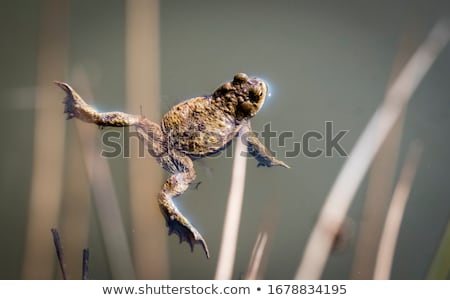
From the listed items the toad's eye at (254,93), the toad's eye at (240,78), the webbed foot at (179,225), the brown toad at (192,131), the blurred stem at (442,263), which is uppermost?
the toad's eye at (240,78)

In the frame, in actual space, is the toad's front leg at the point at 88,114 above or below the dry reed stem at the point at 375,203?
above

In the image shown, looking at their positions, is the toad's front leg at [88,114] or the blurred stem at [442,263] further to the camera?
the toad's front leg at [88,114]

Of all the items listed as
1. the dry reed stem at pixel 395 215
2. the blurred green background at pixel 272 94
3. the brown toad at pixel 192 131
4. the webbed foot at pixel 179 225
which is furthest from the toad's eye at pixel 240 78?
the dry reed stem at pixel 395 215

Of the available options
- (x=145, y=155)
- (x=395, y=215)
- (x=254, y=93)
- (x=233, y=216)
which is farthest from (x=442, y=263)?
(x=145, y=155)

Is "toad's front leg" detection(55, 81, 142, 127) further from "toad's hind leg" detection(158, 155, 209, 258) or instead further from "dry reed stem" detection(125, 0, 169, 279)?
"toad's hind leg" detection(158, 155, 209, 258)

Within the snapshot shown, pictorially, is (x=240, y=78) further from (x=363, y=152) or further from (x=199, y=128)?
(x=363, y=152)

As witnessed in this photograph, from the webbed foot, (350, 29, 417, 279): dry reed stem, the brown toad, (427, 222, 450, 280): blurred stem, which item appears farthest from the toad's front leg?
(427, 222, 450, 280): blurred stem

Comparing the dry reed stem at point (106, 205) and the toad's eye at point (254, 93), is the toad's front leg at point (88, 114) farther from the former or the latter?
the toad's eye at point (254, 93)
